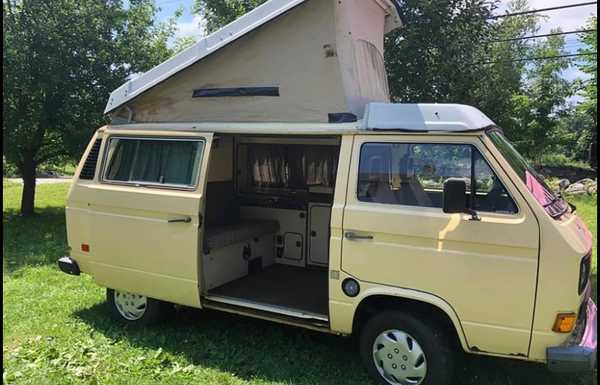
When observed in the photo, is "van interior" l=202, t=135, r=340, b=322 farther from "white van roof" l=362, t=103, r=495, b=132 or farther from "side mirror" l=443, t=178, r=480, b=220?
"side mirror" l=443, t=178, r=480, b=220

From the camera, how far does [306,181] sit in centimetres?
704

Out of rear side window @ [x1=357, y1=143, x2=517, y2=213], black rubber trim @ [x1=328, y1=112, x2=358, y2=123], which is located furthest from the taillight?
black rubber trim @ [x1=328, y1=112, x2=358, y2=123]

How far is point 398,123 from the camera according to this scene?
430 cm

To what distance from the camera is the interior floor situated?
5379 millimetres

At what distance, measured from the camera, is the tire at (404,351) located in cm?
422

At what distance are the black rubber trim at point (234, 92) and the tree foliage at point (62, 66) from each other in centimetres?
825

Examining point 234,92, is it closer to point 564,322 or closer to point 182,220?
point 182,220

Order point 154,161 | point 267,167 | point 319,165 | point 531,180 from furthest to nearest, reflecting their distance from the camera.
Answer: point 267,167 → point 319,165 → point 154,161 → point 531,180

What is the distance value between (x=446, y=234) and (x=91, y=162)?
13.4 feet

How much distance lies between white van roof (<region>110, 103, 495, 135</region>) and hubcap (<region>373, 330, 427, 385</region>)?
171 centimetres

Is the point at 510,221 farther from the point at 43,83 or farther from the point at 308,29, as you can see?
the point at 43,83

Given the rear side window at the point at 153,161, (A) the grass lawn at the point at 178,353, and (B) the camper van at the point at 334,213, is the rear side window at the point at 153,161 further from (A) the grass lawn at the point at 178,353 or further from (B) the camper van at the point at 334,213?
(A) the grass lawn at the point at 178,353

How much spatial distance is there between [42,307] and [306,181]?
12.4ft

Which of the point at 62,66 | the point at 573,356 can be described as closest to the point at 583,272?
the point at 573,356
